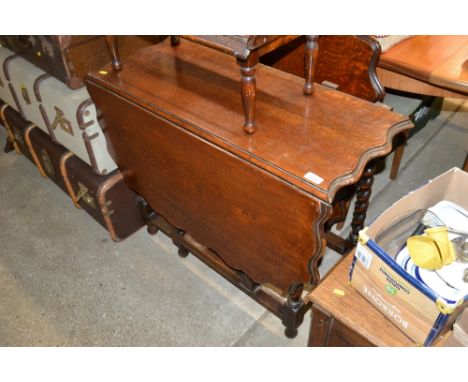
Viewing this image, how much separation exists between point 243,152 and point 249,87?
200 mm

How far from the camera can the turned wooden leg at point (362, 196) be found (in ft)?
5.62

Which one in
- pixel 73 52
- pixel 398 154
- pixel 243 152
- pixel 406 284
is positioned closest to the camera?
pixel 406 284

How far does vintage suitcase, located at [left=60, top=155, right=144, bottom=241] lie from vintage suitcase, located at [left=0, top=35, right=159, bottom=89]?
0.47 m

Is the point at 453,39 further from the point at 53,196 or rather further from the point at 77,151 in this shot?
the point at 53,196

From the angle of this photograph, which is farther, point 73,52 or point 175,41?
point 73,52

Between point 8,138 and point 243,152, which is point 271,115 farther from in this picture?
point 8,138

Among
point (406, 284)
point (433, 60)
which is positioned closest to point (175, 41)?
point (433, 60)

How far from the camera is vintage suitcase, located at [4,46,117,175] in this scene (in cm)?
204

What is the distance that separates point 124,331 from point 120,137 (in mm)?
910

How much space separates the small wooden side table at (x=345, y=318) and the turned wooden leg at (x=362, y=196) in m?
0.46

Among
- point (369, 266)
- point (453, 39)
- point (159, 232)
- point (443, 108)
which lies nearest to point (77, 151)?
point (159, 232)

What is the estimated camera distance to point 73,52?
1.99 m

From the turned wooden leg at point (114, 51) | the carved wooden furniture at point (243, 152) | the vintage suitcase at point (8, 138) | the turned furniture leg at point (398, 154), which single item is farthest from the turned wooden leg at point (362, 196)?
the vintage suitcase at point (8, 138)

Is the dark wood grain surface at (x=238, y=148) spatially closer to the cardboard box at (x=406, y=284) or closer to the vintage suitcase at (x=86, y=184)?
the cardboard box at (x=406, y=284)
